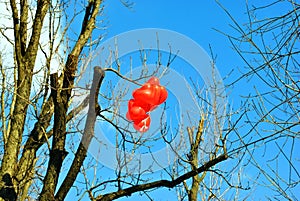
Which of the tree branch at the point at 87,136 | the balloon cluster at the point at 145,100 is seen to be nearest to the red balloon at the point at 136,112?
the balloon cluster at the point at 145,100

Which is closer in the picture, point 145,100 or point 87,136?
point 145,100

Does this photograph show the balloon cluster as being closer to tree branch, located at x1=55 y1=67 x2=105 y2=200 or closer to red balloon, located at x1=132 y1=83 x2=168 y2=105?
red balloon, located at x1=132 y1=83 x2=168 y2=105

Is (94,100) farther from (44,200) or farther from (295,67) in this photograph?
(295,67)

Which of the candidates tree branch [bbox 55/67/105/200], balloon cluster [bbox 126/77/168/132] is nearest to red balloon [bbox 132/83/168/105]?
balloon cluster [bbox 126/77/168/132]

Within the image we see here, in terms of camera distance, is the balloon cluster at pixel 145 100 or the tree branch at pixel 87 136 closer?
the balloon cluster at pixel 145 100

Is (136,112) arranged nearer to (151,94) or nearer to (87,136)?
(151,94)

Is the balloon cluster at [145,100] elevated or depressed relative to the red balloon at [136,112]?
elevated

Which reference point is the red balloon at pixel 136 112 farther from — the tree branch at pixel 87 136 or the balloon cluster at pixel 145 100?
the tree branch at pixel 87 136

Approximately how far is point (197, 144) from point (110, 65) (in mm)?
2537

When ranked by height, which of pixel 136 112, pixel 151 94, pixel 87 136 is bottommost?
pixel 136 112

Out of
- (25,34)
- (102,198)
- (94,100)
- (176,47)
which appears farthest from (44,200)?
(25,34)

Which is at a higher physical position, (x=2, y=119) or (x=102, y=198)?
(x=2, y=119)

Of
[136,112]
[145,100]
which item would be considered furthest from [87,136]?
[145,100]

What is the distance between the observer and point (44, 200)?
16.4ft
